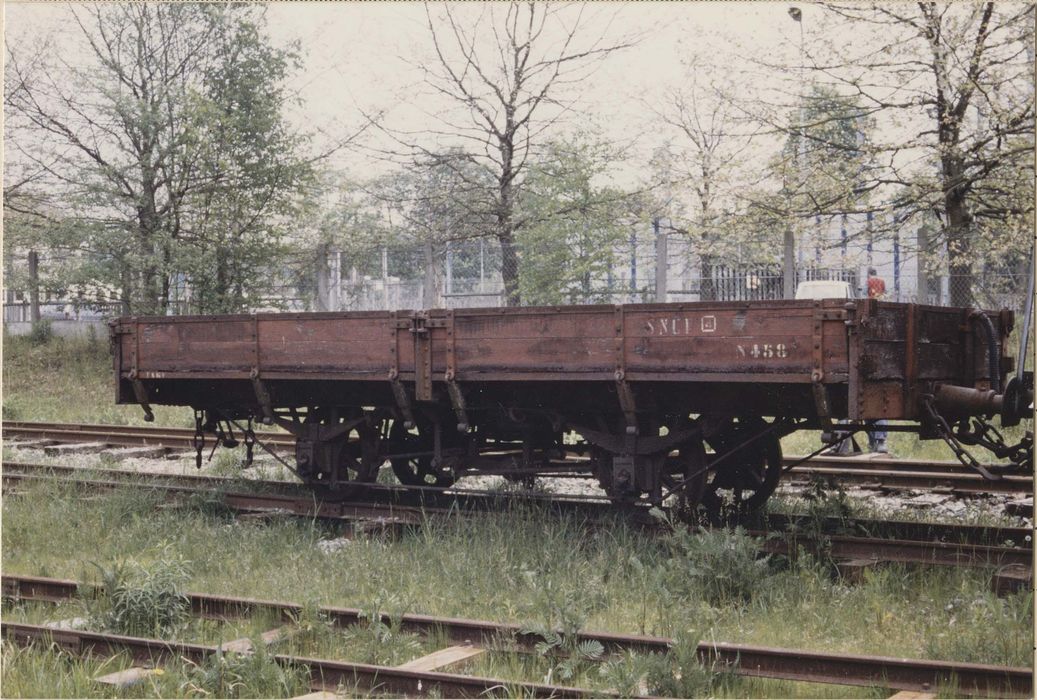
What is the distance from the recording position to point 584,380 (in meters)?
8.03

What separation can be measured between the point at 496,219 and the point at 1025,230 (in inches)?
428

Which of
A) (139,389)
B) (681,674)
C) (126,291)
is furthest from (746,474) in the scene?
(126,291)

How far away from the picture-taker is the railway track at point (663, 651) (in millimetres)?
4883

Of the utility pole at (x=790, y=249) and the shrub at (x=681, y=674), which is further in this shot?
the utility pole at (x=790, y=249)

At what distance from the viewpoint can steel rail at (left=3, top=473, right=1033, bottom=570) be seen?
7301mm

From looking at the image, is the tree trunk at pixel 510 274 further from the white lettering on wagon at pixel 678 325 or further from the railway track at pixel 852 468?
the white lettering on wagon at pixel 678 325

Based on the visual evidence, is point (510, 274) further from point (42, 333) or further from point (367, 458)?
point (42, 333)

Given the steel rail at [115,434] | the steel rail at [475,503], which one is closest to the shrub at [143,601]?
the steel rail at [475,503]

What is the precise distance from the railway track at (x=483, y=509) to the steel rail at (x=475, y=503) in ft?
0.03

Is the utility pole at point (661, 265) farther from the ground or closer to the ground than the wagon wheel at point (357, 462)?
farther from the ground

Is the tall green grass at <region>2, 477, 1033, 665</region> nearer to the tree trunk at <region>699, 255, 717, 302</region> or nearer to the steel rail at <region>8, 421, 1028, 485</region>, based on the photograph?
the steel rail at <region>8, 421, 1028, 485</region>

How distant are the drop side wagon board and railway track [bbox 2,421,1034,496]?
1270 mm

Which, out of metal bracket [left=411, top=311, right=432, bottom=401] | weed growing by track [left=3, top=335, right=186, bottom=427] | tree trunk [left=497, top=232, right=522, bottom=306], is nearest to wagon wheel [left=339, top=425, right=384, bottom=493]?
metal bracket [left=411, top=311, right=432, bottom=401]

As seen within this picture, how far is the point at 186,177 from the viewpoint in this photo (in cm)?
2073
